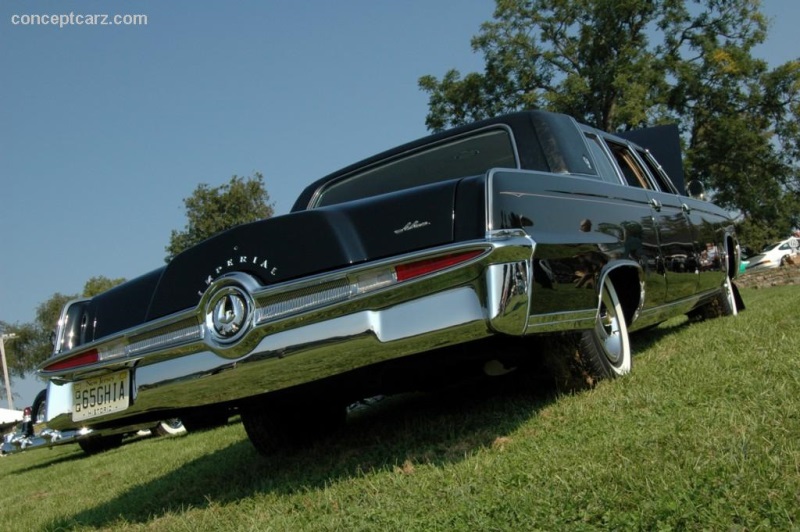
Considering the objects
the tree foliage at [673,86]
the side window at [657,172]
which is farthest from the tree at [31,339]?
the side window at [657,172]

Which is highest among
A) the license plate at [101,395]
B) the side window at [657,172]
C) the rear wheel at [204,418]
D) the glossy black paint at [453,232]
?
the side window at [657,172]

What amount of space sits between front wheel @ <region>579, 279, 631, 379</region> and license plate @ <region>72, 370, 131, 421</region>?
2.09 m

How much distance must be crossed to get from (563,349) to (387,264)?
115cm

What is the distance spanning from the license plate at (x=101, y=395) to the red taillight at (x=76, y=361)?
0.08 m

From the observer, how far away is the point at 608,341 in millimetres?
4090

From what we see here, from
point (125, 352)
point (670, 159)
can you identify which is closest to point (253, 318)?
point (125, 352)

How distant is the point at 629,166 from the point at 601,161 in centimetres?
91

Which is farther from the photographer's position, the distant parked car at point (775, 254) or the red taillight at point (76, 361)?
the distant parked car at point (775, 254)

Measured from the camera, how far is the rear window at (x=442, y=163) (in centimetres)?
412

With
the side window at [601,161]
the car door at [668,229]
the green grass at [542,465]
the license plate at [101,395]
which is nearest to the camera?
the green grass at [542,465]

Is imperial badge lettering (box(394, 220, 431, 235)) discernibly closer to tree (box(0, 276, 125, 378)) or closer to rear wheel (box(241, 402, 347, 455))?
rear wheel (box(241, 402, 347, 455))

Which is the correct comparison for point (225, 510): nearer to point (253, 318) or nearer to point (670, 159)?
point (253, 318)

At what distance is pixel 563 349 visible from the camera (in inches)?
144

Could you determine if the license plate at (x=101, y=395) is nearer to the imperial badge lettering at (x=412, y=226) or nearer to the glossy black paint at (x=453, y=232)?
the glossy black paint at (x=453, y=232)
